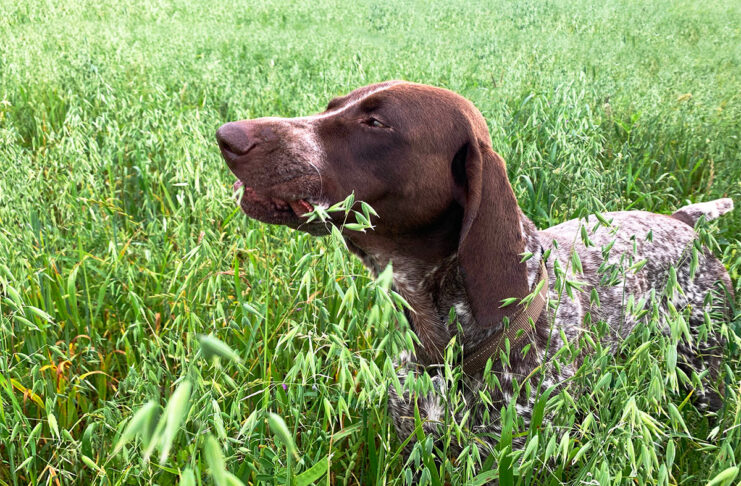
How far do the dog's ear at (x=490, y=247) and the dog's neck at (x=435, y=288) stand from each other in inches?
8.5

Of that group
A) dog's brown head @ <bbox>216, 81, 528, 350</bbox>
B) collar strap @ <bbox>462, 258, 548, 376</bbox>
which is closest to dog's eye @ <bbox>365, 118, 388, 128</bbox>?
dog's brown head @ <bbox>216, 81, 528, 350</bbox>

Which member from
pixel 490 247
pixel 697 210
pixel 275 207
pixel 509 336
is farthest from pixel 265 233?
pixel 697 210

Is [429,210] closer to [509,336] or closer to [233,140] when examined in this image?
[509,336]

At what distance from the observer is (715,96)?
22.5 feet

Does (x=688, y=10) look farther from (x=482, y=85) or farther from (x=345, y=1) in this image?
(x=482, y=85)

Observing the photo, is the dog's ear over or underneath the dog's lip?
underneath

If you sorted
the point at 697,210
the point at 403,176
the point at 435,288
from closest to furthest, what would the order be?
the point at 403,176, the point at 435,288, the point at 697,210

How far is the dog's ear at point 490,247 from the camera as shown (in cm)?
237

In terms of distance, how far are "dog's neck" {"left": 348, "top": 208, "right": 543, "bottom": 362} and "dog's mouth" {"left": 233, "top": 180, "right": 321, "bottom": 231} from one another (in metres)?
0.43

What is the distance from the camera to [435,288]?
8.97 feet

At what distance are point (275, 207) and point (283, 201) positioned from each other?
4 cm

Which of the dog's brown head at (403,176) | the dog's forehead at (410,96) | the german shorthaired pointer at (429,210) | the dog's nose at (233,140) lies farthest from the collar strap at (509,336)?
the dog's nose at (233,140)

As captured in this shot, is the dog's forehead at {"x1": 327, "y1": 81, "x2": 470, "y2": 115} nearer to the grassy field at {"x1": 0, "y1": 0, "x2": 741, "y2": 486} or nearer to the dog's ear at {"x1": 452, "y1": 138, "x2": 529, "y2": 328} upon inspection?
the dog's ear at {"x1": 452, "y1": 138, "x2": 529, "y2": 328}

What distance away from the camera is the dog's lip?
241 cm
